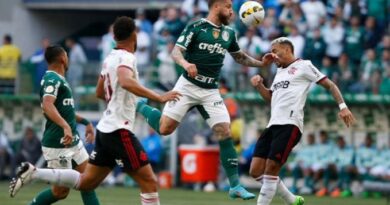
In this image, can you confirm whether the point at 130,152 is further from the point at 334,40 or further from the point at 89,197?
the point at 334,40

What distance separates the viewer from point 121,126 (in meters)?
12.7

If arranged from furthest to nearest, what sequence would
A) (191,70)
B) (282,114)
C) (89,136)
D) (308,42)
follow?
(308,42) < (282,114) < (89,136) < (191,70)

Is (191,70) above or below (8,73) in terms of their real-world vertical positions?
above

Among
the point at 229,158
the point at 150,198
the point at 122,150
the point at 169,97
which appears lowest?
the point at 150,198

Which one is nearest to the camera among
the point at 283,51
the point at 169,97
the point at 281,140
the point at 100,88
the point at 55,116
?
the point at 169,97

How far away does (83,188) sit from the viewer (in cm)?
1324

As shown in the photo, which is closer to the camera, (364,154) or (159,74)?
(364,154)

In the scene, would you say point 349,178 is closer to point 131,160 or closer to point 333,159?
point 333,159

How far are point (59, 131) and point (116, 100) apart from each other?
1.56m

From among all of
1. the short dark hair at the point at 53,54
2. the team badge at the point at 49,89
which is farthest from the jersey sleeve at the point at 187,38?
the team badge at the point at 49,89

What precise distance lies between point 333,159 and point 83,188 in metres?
12.6

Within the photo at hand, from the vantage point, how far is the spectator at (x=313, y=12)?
88.3 ft

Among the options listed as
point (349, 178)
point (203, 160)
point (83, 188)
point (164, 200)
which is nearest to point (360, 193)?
point (349, 178)

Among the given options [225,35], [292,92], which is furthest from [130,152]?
[225,35]
